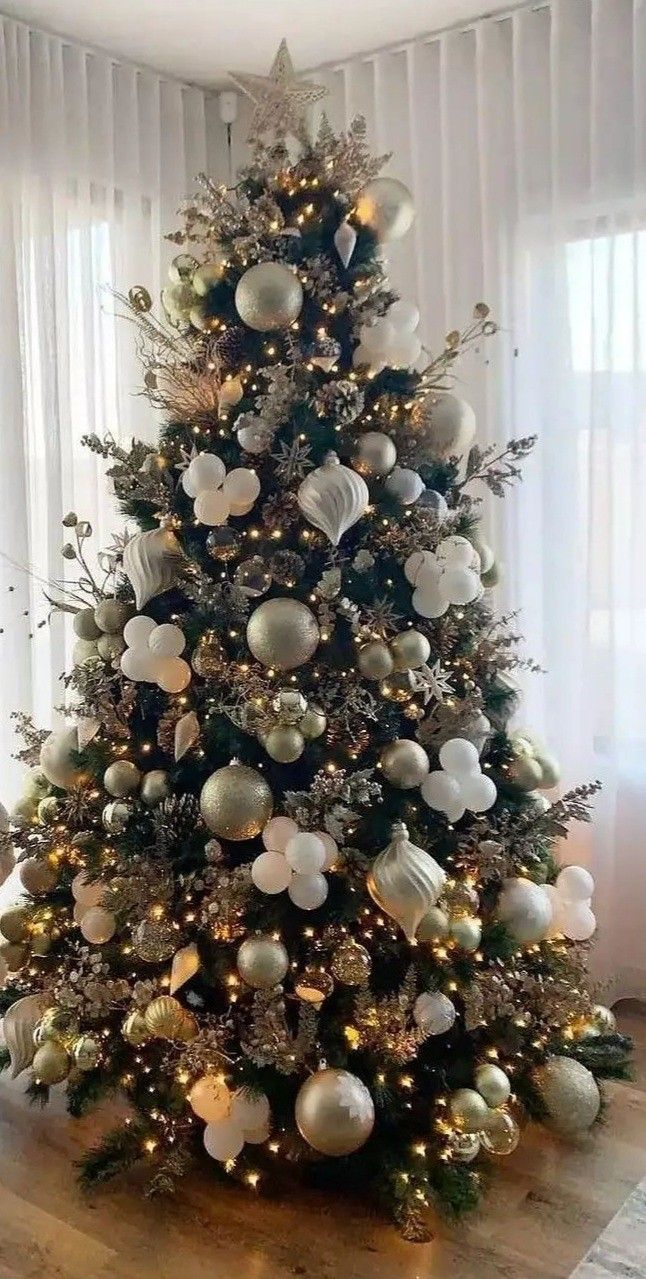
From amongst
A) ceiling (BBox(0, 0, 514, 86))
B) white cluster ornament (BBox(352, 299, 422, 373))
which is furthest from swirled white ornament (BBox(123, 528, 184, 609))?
ceiling (BBox(0, 0, 514, 86))

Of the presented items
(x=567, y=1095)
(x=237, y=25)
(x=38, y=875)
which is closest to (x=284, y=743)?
(x=38, y=875)

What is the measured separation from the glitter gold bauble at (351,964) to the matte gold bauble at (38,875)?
24.4 inches

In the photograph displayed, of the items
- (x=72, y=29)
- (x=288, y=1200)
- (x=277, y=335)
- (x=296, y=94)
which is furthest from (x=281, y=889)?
(x=72, y=29)

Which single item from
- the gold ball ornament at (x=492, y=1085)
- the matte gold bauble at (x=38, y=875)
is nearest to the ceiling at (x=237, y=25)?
the matte gold bauble at (x=38, y=875)

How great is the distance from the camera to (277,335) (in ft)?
6.14

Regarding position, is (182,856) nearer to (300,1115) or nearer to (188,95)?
(300,1115)

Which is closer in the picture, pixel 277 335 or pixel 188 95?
pixel 277 335

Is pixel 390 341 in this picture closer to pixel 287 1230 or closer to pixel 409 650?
pixel 409 650

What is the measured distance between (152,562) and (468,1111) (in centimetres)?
106

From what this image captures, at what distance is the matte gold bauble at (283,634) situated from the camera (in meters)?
1.76

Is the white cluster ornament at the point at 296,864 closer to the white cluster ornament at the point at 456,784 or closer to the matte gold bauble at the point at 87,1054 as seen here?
the white cluster ornament at the point at 456,784

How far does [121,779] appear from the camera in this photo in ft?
6.24

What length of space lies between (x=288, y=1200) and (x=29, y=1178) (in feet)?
1.56

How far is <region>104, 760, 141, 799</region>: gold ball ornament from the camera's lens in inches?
74.9
